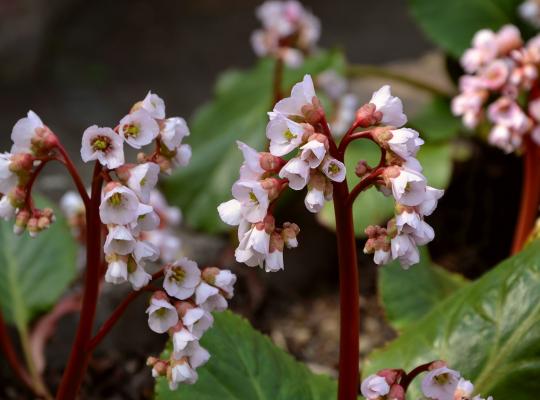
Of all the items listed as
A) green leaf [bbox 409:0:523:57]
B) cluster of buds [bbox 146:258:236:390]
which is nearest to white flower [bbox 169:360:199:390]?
cluster of buds [bbox 146:258:236:390]

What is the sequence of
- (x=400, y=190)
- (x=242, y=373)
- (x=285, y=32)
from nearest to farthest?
(x=400, y=190)
(x=242, y=373)
(x=285, y=32)

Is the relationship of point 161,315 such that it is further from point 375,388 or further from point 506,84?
point 506,84

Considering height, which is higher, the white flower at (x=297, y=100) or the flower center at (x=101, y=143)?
the white flower at (x=297, y=100)

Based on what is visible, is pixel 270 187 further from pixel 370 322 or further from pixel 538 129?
pixel 370 322

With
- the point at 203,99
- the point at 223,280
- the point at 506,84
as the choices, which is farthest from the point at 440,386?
the point at 203,99

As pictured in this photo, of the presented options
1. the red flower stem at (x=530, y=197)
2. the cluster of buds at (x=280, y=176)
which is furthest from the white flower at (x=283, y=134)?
the red flower stem at (x=530, y=197)

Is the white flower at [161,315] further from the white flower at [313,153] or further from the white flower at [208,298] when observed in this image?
the white flower at [313,153]

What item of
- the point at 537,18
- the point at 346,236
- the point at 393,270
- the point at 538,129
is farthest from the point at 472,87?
the point at 346,236
